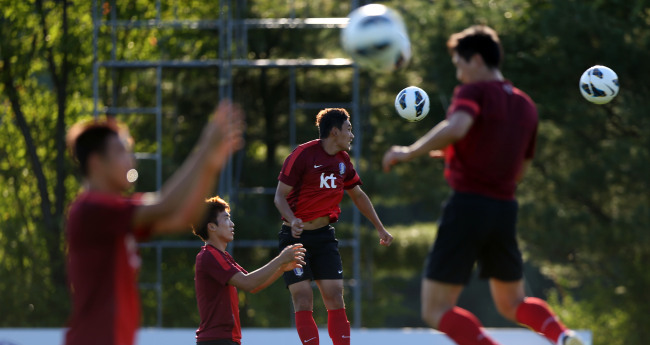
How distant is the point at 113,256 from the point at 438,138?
173cm

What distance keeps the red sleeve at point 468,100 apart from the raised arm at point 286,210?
242 centimetres

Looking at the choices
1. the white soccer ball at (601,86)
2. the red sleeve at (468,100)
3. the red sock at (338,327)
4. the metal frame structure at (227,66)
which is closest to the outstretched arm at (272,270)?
the red sleeve at (468,100)

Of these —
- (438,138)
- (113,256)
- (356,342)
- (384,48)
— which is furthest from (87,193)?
(356,342)

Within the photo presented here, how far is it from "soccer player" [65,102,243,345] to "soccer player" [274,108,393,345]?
364 centimetres

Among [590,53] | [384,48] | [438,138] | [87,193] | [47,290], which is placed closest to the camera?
[87,193]

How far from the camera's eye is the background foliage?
1905 centimetres

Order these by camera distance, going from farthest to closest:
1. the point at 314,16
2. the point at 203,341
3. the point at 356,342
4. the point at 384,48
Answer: the point at 314,16 < the point at 356,342 < the point at 203,341 < the point at 384,48

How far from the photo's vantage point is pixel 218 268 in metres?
6.37

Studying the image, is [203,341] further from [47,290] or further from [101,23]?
[47,290]

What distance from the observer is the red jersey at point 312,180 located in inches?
312

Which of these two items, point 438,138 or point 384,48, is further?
point 384,48

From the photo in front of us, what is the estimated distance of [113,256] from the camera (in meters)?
4.16

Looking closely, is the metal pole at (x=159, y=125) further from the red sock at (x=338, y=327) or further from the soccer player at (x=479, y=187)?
the soccer player at (x=479, y=187)

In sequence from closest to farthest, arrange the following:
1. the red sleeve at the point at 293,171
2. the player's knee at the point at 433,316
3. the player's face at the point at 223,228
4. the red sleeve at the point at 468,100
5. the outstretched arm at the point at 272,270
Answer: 1. the red sleeve at the point at 468,100
2. the player's knee at the point at 433,316
3. the outstretched arm at the point at 272,270
4. the player's face at the point at 223,228
5. the red sleeve at the point at 293,171
